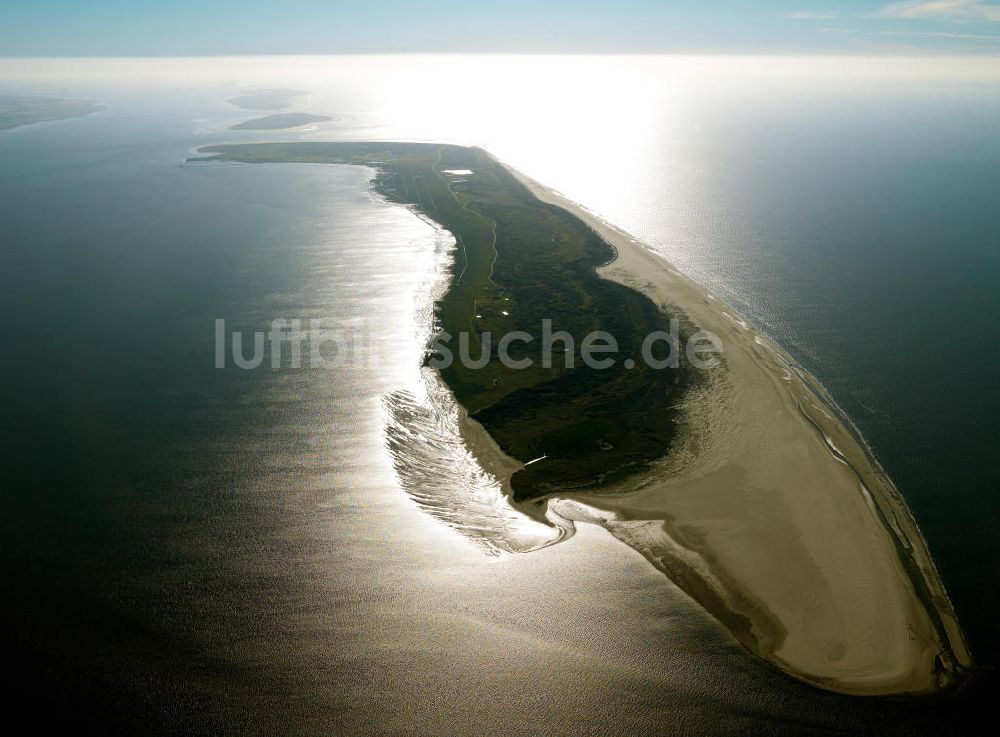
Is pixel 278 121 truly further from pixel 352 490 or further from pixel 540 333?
pixel 352 490

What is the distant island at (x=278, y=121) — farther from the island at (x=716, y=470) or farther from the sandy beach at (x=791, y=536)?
the sandy beach at (x=791, y=536)

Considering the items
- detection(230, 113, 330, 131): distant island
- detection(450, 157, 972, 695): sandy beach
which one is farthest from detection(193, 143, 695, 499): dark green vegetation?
detection(230, 113, 330, 131): distant island

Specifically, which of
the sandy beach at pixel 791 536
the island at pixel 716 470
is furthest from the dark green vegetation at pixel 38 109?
the sandy beach at pixel 791 536

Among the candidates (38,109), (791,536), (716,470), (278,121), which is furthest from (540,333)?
(38,109)

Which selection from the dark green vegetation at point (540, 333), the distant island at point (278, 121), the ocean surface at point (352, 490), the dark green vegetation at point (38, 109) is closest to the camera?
the ocean surface at point (352, 490)

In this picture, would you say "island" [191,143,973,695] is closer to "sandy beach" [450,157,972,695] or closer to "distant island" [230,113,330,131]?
"sandy beach" [450,157,972,695]

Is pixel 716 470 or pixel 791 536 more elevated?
pixel 716 470
